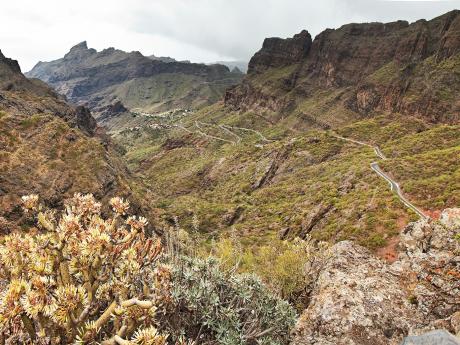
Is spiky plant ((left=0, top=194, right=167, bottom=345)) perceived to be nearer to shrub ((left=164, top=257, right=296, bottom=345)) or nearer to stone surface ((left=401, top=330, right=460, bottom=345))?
shrub ((left=164, top=257, right=296, bottom=345))

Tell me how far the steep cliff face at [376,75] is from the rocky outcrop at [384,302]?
9664 centimetres

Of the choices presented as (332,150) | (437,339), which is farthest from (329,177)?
(437,339)

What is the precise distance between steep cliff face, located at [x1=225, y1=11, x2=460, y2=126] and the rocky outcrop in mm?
96636

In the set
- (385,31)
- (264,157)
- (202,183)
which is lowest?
(202,183)

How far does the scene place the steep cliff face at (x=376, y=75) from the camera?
349 ft

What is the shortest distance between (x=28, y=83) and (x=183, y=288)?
523 feet

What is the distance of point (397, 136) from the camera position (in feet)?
309

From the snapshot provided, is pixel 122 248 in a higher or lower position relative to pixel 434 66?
lower

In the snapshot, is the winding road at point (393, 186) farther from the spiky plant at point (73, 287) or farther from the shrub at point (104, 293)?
the spiky plant at point (73, 287)

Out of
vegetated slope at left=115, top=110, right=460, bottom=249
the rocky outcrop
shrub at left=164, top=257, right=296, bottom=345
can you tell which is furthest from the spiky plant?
vegetated slope at left=115, top=110, right=460, bottom=249

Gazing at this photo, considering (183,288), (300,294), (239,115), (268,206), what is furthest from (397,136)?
(239,115)

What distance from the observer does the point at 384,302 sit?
12539mm

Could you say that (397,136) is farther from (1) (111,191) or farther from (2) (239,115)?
(2) (239,115)

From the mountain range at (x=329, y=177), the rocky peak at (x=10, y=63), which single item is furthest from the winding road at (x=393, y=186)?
the rocky peak at (x=10, y=63)
